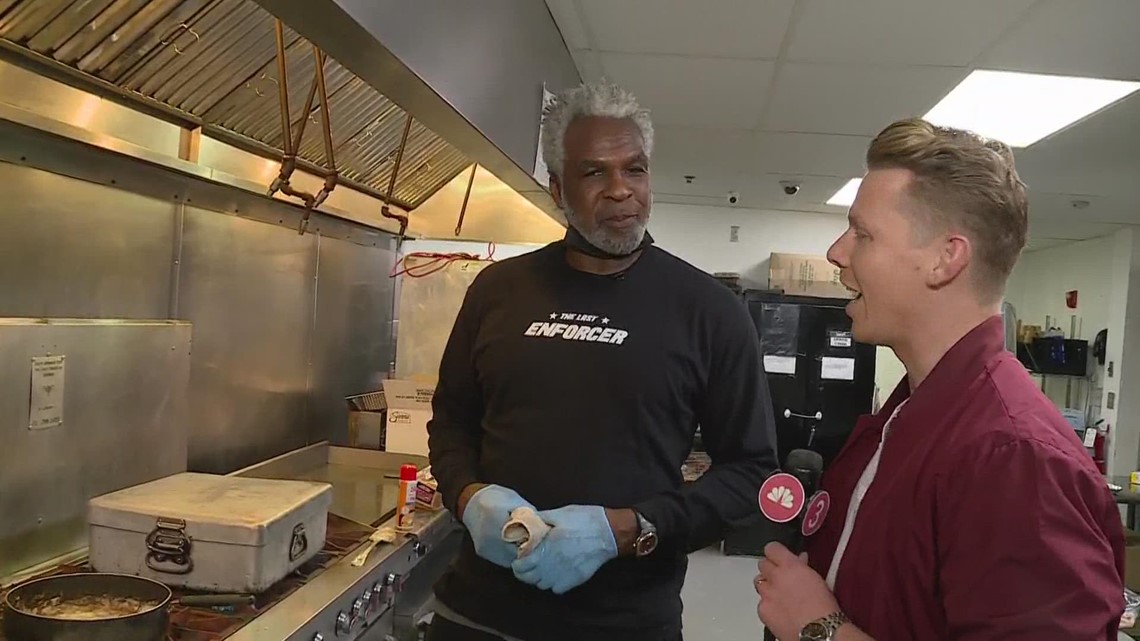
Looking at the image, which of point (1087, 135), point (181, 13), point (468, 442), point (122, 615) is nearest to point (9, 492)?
point (122, 615)

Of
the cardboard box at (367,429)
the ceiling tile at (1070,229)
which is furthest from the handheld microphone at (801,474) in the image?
the ceiling tile at (1070,229)

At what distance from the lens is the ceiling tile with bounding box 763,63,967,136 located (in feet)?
9.23

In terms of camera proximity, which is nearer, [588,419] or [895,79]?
[588,419]

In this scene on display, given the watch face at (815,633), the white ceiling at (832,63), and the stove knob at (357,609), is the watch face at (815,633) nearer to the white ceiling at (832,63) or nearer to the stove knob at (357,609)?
the stove knob at (357,609)

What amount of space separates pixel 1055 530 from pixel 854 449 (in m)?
0.37

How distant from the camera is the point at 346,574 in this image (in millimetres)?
1713

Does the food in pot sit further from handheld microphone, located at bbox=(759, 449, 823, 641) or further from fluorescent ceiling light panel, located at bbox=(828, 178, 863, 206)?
fluorescent ceiling light panel, located at bbox=(828, 178, 863, 206)

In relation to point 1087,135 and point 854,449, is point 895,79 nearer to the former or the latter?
point 1087,135

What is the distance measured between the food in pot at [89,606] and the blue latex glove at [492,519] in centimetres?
49

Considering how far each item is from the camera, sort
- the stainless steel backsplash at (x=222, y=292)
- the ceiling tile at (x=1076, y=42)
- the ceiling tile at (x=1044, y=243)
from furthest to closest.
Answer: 1. the ceiling tile at (x=1044, y=243)
2. the ceiling tile at (x=1076, y=42)
3. the stainless steel backsplash at (x=222, y=292)

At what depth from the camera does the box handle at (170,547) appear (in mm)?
1535

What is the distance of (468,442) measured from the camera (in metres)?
1.67

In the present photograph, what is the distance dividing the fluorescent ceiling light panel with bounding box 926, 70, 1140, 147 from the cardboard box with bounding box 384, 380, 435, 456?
1990 mm

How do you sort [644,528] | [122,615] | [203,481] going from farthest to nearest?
[203,481]
[644,528]
[122,615]
